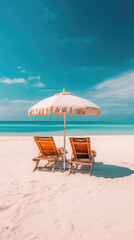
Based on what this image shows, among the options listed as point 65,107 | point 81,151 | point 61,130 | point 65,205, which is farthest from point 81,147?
point 61,130

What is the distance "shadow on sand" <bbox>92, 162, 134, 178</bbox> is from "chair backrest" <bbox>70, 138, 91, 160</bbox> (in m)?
0.58

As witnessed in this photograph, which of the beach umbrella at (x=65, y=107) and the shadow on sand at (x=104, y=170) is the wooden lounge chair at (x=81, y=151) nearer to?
the shadow on sand at (x=104, y=170)

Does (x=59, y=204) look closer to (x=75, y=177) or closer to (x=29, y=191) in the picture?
(x=29, y=191)

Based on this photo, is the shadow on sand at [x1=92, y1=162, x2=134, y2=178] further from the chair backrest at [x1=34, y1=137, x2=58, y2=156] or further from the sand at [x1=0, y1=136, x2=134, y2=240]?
the chair backrest at [x1=34, y1=137, x2=58, y2=156]

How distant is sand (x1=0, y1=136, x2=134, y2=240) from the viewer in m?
2.38

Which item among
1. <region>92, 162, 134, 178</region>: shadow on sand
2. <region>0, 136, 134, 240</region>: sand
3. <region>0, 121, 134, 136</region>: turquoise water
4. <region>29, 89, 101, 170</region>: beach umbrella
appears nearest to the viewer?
<region>0, 136, 134, 240</region>: sand

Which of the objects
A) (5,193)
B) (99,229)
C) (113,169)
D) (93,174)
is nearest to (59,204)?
(99,229)

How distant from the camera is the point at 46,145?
525 centimetres

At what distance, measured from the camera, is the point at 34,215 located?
278cm

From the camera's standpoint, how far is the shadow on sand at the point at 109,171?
4910 mm

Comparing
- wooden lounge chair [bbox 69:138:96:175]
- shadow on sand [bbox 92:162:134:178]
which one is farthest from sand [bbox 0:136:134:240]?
wooden lounge chair [bbox 69:138:96:175]

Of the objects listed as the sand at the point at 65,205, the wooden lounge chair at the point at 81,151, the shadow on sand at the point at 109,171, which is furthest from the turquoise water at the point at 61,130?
the sand at the point at 65,205

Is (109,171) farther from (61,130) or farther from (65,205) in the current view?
(61,130)

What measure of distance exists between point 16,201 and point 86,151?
243cm
